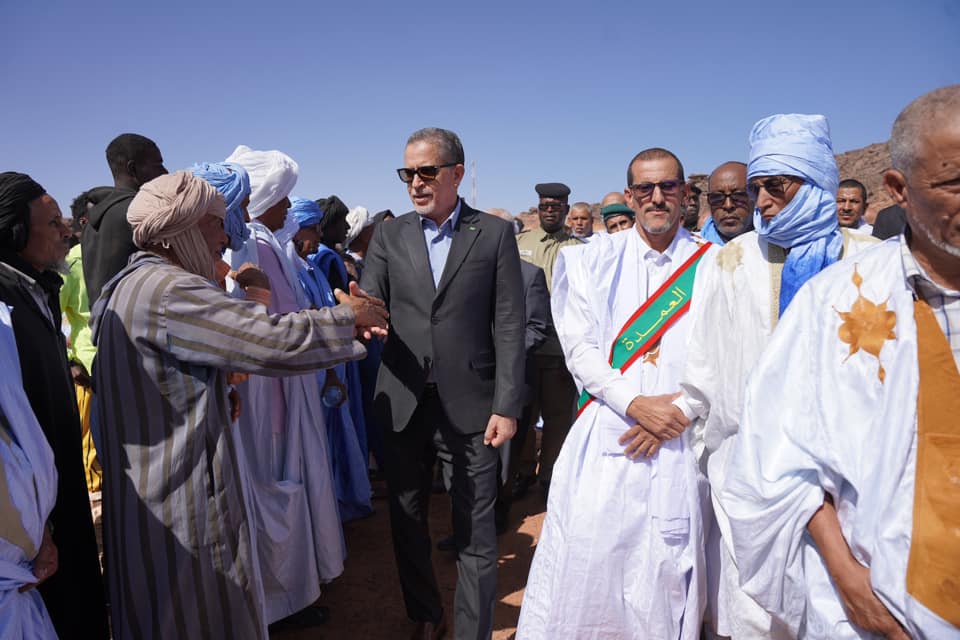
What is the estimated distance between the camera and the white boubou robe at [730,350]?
250cm

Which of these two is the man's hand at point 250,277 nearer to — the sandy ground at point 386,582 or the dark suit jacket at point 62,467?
the dark suit jacket at point 62,467

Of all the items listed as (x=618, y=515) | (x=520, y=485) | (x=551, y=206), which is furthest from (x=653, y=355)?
(x=551, y=206)

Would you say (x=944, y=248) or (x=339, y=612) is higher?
(x=944, y=248)

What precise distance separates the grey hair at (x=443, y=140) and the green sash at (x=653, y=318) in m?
1.16

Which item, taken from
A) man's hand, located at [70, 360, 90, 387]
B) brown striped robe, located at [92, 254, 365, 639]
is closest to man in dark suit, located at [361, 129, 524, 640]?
brown striped robe, located at [92, 254, 365, 639]

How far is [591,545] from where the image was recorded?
2.84m

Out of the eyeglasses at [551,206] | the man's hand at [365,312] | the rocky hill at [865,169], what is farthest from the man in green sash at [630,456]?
the rocky hill at [865,169]

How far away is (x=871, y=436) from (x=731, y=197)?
2.99m

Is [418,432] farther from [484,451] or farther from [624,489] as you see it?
[624,489]

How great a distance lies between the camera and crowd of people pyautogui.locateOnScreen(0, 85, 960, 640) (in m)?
1.53

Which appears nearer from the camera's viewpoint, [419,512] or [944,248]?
[944,248]

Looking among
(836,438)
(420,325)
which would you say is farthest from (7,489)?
(836,438)

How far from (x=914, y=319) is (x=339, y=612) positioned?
343cm

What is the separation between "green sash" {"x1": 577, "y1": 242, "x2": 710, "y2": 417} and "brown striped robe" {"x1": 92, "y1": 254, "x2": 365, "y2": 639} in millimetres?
1551
